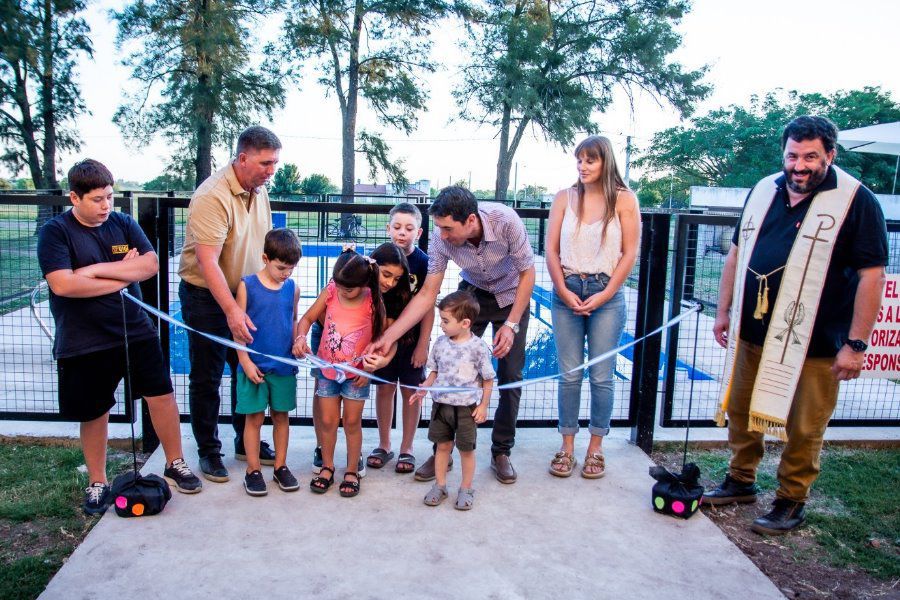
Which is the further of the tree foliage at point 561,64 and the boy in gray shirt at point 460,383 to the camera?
the tree foliage at point 561,64

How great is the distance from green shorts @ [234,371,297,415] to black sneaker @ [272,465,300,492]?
329mm

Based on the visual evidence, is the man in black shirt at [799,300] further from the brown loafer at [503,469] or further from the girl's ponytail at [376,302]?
the girl's ponytail at [376,302]

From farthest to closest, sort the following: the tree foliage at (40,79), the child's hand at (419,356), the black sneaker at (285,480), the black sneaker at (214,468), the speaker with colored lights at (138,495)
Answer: the tree foliage at (40,79) → the child's hand at (419,356) → the black sneaker at (214,468) → the black sneaker at (285,480) → the speaker with colored lights at (138,495)

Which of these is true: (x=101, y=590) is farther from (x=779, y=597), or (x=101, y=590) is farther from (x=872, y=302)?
(x=872, y=302)

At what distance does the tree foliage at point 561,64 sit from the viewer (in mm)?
27016

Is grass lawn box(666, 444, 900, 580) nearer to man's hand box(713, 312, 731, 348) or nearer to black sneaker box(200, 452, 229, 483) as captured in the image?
man's hand box(713, 312, 731, 348)

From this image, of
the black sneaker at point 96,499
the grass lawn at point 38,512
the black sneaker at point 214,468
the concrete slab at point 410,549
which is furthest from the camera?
the black sneaker at point 214,468

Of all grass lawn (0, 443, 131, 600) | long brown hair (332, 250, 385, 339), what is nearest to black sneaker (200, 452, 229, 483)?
grass lawn (0, 443, 131, 600)

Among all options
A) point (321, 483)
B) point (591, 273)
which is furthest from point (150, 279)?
point (591, 273)

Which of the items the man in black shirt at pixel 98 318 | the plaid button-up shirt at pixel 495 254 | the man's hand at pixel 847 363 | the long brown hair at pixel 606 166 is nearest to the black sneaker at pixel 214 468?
the man in black shirt at pixel 98 318

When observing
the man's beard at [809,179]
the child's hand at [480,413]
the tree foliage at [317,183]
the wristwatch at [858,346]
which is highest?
the tree foliage at [317,183]

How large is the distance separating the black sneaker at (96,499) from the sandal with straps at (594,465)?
2464 millimetres

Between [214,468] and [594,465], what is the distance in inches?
81.4

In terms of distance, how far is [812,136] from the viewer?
10.1ft
